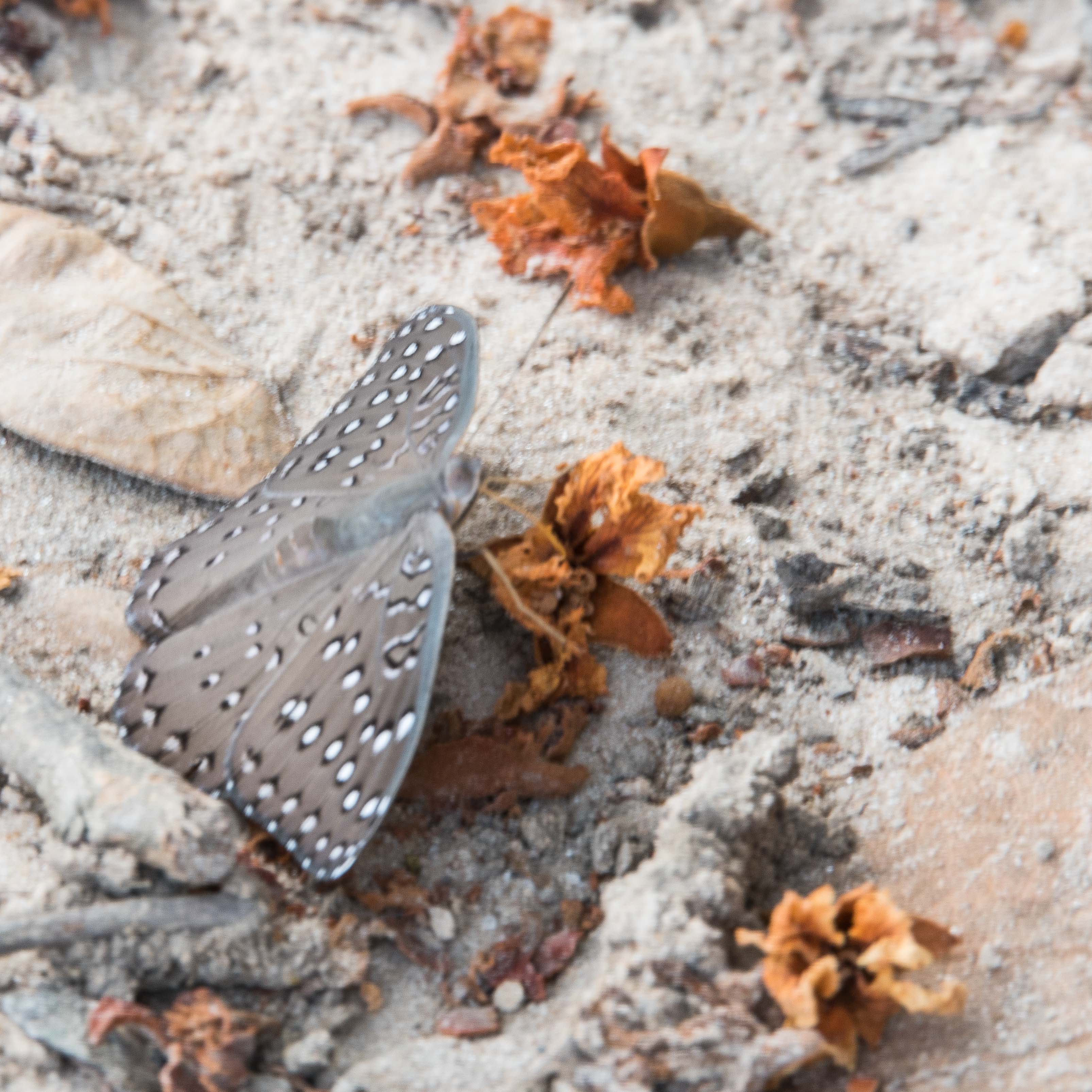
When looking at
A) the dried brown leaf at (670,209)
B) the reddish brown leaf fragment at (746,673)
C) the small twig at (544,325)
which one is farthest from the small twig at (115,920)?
the dried brown leaf at (670,209)

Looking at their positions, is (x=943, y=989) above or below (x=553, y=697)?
above

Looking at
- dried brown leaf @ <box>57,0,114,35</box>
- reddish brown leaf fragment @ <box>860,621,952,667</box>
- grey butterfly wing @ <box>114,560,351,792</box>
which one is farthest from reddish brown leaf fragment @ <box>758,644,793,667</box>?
dried brown leaf @ <box>57,0,114,35</box>

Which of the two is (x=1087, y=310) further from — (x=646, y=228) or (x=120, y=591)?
(x=120, y=591)

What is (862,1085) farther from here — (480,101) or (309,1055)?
(480,101)

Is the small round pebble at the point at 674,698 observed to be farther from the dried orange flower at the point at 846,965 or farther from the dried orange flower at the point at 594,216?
the dried orange flower at the point at 594,216

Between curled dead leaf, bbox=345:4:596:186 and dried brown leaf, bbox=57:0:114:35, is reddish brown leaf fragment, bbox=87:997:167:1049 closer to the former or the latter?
curled dead leaf, bbox=345:4:596:186

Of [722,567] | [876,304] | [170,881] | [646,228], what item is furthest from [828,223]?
[170,881]

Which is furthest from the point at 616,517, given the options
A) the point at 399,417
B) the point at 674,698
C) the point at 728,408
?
the point at 728,408
